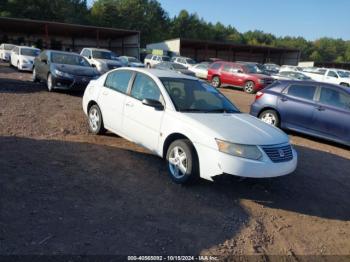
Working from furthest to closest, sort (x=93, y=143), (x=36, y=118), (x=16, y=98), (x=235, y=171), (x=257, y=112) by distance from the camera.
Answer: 1. (x=16, y=98)
2. (x=257, y=112)
3. (x=36, y=118)
4. (x=93, y=143)
5. (x=235, y=171)

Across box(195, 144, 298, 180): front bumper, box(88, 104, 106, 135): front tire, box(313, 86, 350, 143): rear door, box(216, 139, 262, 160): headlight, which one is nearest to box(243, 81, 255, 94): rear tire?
box(313, 86, 350, 143): rear door

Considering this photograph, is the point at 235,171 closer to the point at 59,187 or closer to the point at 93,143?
the point at 59,187

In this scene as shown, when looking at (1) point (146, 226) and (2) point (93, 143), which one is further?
(2) point (93, 143)

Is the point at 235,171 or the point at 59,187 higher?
the point at 235,171

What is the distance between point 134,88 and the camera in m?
6.14

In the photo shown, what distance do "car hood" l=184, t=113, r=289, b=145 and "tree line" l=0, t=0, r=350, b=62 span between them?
201ft

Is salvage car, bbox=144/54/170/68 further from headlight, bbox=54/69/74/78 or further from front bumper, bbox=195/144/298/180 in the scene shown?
front bumper, bbox=195/144/298/180

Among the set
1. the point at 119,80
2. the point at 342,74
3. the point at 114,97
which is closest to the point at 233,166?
the point at 114,97

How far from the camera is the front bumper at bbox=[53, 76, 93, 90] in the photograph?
12.2 metres

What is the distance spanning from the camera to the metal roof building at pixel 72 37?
135 ft

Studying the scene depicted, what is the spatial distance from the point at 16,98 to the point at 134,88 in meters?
6.35

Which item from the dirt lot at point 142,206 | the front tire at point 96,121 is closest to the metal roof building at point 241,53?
the front tire at point 96,121

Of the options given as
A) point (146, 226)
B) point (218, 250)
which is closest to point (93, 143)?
point (146, 226)

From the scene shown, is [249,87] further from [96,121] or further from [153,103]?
[153,103]
